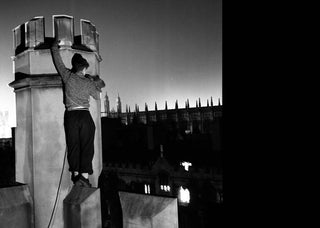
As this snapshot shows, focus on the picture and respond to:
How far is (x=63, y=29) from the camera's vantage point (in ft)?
11.9

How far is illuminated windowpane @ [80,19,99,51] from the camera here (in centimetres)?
376

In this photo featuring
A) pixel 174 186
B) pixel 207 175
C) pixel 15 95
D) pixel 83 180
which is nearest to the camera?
pixel 83 180

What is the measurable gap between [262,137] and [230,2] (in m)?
0.78

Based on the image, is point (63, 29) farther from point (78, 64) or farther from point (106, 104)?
point (106, 104)

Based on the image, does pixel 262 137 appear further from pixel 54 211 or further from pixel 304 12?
pixel 54 211

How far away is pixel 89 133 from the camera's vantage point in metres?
3.36

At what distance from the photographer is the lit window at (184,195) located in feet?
99.8

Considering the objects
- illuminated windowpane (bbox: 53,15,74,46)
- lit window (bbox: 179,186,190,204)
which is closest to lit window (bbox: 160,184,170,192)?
lit window (bbox: 179,186,190,204)

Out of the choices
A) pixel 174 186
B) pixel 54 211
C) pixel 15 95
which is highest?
pixel 15 95

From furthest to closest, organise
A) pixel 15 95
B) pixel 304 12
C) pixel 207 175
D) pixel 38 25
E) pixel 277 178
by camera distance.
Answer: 1. pixel 207 175
2. pixel 15 95
3. pixel 38 25
4. pixel 277 178
5. pixel 304 12

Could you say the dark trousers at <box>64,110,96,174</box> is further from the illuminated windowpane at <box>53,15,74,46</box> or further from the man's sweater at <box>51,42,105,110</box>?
the illuminated windowpane at <box>53,15,74,46</box>

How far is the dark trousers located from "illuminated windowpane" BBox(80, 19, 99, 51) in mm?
1026

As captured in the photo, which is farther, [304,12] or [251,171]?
[251,171]

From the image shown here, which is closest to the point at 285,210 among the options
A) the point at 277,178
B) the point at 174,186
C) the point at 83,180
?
the point at 277,178
